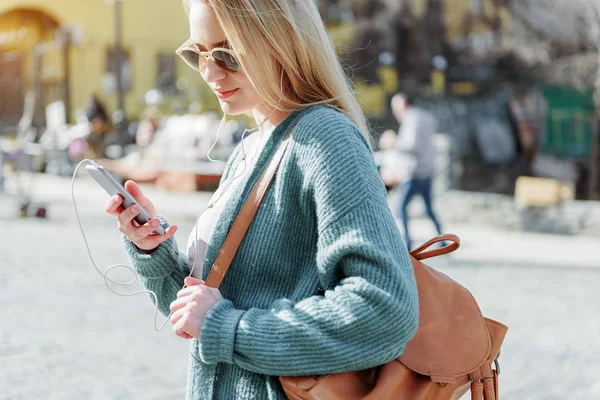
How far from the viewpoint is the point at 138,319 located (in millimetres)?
6082

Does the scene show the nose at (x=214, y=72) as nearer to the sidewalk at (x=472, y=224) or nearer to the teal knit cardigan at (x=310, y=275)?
the teal knit cardigan at (x=310, y=275)

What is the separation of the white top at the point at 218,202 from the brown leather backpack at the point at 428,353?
0.26 ft

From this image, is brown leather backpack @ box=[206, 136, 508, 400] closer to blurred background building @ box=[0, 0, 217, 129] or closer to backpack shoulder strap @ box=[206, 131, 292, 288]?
backpack shoulder strap @ box=[206, 131, 292, 288]

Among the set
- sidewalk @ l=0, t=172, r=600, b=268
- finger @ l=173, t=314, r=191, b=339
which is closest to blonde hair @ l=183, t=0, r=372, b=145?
finger @ l=173, t=314, r=191, b=339

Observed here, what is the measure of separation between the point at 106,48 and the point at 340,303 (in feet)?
86.5

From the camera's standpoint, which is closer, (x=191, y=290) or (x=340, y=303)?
(x=340, y=303)

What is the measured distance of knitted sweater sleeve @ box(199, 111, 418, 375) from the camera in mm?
1398

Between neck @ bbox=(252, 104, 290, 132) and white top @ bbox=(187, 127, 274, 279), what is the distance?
0.01m

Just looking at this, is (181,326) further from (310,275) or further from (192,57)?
(192,57)

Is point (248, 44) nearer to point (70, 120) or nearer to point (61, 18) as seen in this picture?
point (70, 120)

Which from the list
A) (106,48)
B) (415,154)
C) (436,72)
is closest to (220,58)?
(415,154)

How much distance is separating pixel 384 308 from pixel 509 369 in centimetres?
389

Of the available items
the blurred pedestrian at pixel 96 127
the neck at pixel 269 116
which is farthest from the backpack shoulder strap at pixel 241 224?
the blurred pedestrian at pixel 96 127

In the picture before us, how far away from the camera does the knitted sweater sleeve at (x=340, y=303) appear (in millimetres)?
1398
